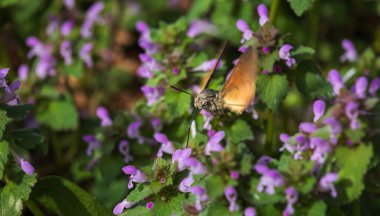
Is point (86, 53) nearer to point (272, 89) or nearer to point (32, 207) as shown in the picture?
point (32, 207)

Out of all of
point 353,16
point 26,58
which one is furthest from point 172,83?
point 353,16

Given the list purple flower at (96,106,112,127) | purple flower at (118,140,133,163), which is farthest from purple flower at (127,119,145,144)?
purple flower at (96,106,112,127)

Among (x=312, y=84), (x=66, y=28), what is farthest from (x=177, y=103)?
(x=66, y=28)

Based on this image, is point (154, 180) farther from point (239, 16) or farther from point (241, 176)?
point (239, 16)

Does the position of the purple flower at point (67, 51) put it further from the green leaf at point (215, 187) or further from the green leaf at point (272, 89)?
the green leaf at point (215, 187)

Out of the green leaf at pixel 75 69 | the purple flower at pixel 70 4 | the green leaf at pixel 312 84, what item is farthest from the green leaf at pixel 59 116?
the green leaf at pixel 312 84

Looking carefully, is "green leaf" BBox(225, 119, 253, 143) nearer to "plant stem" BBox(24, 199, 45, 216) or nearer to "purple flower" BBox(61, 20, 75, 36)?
"plant stem" BBox(24, 199, 45, 216)
